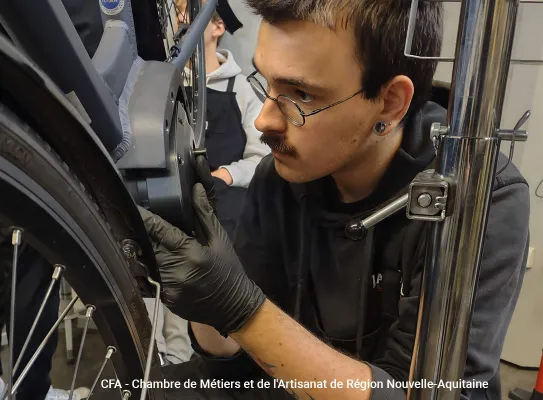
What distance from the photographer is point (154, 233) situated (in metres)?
0.61

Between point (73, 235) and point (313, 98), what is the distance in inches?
15.7

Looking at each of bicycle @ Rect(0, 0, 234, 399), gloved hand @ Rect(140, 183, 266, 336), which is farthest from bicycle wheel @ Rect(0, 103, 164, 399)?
gloved hand @ Rect(140, 183, 266, 336)

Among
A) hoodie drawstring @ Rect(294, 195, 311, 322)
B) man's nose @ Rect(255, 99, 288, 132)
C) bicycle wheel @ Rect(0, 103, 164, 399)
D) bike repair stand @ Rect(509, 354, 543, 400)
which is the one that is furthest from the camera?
bike repair stand @ Rect(509, 354, 543, 400)

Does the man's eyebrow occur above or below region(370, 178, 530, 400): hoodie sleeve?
above

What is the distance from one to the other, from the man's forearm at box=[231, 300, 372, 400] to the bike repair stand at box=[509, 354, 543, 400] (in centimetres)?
91

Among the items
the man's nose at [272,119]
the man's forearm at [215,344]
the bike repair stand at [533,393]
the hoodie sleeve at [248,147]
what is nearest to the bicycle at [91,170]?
the man's nose at [272,119]

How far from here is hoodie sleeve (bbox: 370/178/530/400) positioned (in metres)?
0.68

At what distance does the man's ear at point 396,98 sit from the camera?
28.0 inches

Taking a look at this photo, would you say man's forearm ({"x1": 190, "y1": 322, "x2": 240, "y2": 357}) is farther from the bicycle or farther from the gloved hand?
the bicycle

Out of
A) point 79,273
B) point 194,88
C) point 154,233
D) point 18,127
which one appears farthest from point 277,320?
point 194,88

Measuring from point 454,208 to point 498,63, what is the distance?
114 millimetres

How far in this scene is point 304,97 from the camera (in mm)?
698

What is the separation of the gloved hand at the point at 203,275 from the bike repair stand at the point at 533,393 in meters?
1.02

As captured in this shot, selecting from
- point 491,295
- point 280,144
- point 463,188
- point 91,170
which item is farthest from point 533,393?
point 91,170
